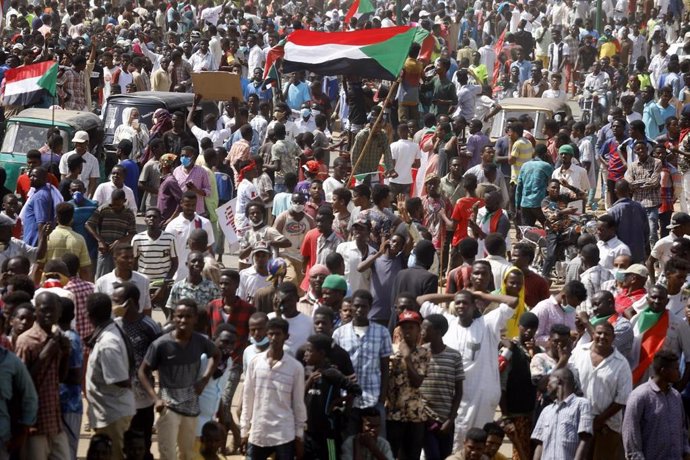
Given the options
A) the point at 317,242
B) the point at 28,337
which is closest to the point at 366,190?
the point at 317,242

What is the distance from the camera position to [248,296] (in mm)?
12805

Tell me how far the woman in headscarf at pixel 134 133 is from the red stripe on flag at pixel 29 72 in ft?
4.23

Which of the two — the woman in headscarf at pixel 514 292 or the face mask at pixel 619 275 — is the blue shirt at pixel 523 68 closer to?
the face mask at pixel 619 275

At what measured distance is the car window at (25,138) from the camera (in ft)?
63.6

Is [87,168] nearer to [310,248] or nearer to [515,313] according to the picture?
[310,248]

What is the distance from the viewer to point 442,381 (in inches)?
430

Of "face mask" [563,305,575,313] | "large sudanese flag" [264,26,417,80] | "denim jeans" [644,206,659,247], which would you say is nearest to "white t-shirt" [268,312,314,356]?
"face mask" [563,305,575,313]

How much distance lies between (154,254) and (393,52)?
218 inches

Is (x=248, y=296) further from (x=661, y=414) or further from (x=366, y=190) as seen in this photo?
(x=661, y=414)

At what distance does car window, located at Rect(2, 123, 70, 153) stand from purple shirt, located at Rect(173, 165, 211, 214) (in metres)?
3.48

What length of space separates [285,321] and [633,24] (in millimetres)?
25606

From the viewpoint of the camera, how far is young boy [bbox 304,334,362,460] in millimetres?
10609

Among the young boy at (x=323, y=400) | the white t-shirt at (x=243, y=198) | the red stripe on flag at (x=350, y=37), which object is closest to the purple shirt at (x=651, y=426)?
the young boy at (x=323, y=400)

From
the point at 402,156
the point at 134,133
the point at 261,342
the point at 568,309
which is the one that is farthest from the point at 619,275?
the point at 134,133
